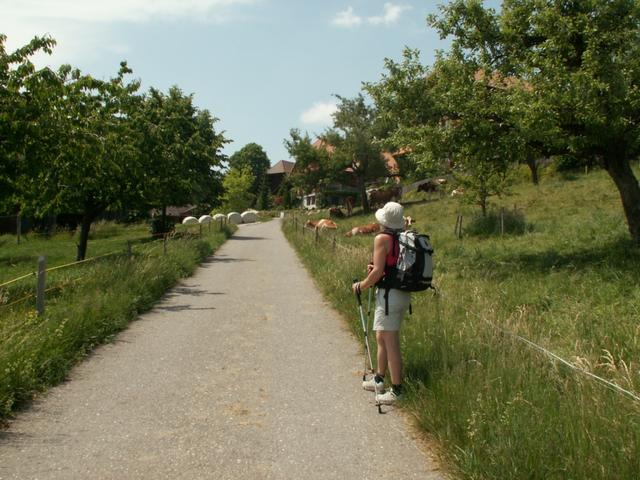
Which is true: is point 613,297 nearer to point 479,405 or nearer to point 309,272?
point 479,405

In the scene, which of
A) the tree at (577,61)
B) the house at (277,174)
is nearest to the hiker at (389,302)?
the tree at (577,61)

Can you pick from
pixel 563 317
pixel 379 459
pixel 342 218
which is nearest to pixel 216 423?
pixel 379 459

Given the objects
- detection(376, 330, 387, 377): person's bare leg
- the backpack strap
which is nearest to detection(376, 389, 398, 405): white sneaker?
detection(376, 330, 387, 377): person's bare leg

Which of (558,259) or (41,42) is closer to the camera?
(41,42)

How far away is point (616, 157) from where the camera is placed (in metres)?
12.8

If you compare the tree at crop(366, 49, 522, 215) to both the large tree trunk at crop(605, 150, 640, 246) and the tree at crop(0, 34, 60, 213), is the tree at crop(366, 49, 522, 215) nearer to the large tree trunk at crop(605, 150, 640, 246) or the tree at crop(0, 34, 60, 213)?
the large tree trunk at crop(605, 150, 640, 246)

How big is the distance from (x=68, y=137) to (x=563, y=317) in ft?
33.7

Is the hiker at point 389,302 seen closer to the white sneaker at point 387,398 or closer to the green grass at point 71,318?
the white sneaker at point 387,398

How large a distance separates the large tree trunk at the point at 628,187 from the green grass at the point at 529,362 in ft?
1.64

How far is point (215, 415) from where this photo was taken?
5.16 meters

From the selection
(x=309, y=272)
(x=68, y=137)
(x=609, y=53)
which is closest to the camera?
(x=609, y=53)

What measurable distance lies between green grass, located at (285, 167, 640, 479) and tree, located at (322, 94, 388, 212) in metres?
32.6

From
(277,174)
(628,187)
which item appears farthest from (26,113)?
(277,174)

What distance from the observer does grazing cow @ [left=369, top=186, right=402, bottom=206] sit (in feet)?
175
